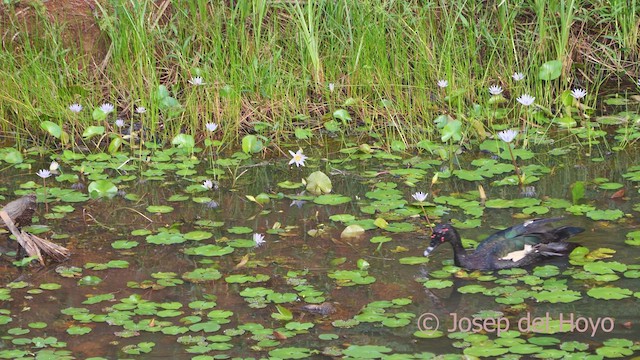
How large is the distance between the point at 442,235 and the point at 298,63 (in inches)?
116

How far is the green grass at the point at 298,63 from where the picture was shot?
7418 millimetres

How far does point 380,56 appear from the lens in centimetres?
759

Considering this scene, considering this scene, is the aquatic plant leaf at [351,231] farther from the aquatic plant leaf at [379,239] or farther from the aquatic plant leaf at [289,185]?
the aquatic plant leaf at [289,185]

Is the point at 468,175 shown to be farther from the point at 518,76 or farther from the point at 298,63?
the point at 298,63

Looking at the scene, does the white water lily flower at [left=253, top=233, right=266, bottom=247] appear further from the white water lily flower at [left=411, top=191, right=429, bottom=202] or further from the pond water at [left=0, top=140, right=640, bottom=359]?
the white water lily flower at [left=411, top=191, right=429, bottom=202]

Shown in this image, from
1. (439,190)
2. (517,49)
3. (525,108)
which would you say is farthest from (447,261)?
(517,49)

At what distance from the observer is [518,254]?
5246 millimetres

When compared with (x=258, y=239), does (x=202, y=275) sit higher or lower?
lower

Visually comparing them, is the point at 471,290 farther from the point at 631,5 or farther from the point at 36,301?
the point at 631,5

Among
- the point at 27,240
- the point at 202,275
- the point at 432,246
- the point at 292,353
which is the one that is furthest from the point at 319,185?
the point at 292,353

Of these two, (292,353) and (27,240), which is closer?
(292,353)

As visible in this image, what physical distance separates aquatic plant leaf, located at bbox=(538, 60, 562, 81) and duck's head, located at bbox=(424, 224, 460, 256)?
258 centimetres

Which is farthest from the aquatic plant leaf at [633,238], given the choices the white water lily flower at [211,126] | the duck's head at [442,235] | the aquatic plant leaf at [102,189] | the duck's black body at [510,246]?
the aquatic plant leaf at [102,189]

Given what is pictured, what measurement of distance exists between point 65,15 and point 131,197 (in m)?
2.31
